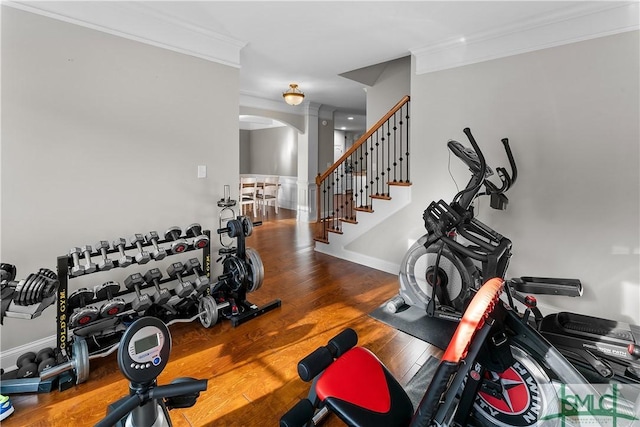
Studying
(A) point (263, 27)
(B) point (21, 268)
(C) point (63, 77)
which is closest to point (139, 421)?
(B) point (21, 268)

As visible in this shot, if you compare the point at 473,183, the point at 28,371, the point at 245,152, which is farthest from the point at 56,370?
the point at 245,152

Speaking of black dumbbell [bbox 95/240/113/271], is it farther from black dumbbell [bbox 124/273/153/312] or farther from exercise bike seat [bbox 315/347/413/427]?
exercise bike seat [bbox 315/347/413/427]

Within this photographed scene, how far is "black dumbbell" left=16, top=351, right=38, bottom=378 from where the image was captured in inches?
80.2

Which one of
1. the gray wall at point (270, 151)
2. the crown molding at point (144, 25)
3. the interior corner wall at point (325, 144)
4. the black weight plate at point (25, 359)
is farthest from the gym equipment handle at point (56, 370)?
the gray wall at point (270, 151)

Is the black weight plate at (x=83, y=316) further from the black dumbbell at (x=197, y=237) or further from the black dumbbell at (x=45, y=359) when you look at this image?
the black dumbbell at (x=197, y=237)

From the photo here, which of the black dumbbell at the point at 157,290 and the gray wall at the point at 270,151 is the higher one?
the gray wall at the point at 270,151

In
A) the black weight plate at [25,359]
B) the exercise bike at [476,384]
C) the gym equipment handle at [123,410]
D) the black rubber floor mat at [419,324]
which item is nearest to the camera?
the gym equipment handle at [123,410]

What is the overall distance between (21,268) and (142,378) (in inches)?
91.1

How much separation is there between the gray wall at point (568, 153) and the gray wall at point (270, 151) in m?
6.27

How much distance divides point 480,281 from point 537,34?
7.58 ft

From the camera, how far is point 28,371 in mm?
2049

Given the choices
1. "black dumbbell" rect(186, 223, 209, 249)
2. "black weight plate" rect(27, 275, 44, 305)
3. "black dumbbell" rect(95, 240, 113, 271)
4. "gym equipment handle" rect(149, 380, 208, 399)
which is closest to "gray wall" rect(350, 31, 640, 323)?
"black dumbbell" rect(186, 223, 209, 249)

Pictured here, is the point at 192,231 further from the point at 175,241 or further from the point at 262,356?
the point at 262,356

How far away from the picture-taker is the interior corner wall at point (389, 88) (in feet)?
15.7
